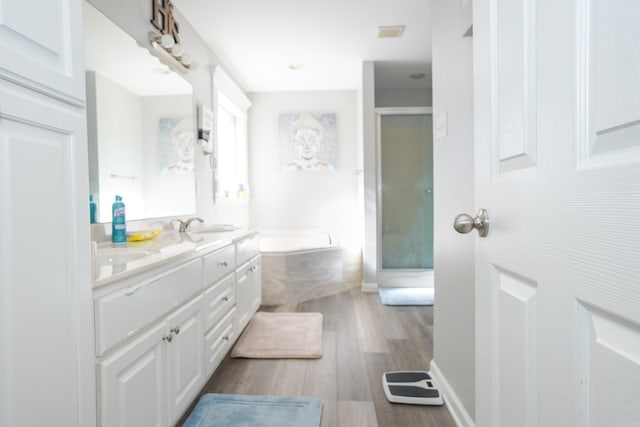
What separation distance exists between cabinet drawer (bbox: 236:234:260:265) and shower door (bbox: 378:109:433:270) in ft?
5.47

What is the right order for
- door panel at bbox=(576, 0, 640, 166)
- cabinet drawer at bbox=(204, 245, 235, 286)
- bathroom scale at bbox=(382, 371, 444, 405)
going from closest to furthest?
door panel at bbox=(576, 0, 640, 166)
bathroom scale at bbox=(382, 371, 444, 405)
cabinet drawer at bbox=(204, 245, 235, 286)

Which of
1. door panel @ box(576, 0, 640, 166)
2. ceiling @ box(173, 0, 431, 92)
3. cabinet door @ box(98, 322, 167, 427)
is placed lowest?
cabinet door @ box(98, 322, 167, 427)

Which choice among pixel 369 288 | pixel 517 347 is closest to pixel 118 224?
pixel 517 347

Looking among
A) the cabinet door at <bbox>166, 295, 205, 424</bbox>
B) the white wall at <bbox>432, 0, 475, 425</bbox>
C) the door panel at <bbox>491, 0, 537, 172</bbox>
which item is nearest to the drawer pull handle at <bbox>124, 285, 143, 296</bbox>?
the cabinet door at <bbox>166, 295, 205, 424</bbox>

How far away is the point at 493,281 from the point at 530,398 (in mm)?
216

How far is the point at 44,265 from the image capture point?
70cm

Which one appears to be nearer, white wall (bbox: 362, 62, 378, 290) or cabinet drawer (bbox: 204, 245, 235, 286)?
cabinet drawer (bbox: 204, 245, 235, 286)

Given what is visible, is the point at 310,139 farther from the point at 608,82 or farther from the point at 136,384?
the point at 608,82

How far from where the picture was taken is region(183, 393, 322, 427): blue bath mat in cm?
153

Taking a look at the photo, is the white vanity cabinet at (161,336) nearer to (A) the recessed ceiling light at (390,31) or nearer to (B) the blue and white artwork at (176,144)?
(B) the blue and white artwork at (176,144)

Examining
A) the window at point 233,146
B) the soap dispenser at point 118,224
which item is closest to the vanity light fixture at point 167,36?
the soap dispenser at point 118,224

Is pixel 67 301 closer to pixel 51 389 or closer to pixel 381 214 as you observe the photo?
pixel 51 389

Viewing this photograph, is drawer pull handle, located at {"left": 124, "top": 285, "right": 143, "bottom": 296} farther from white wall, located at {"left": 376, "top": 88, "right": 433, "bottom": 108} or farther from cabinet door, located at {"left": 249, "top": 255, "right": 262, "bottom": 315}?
white wall, located at {"left": 376, "top": 88, "right": 433, "bottom": 108}

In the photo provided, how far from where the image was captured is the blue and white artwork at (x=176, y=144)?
89.1 inches
